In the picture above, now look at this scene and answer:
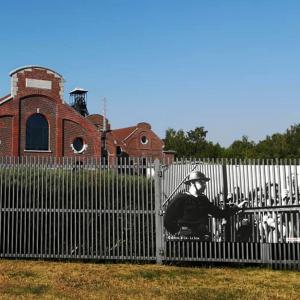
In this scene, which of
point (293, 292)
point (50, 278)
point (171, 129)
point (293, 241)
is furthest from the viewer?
point (171, 129)

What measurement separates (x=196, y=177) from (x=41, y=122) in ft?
107

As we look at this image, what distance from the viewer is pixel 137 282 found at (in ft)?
29.8

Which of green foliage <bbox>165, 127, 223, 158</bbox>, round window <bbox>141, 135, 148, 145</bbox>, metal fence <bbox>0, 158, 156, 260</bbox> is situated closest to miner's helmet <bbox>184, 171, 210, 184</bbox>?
metal fence <bbox>0, 158, 156, 260</bbox>

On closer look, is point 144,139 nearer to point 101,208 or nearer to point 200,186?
point 101,208

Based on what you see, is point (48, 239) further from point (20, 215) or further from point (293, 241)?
point (293, 241)

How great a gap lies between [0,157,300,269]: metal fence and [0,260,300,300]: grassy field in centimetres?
38

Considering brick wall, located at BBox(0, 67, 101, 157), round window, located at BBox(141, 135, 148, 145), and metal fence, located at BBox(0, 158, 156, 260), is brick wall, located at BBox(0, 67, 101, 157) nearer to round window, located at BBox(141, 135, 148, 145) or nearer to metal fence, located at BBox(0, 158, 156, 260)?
round window, located at BBox(141, 135, 148, 145)

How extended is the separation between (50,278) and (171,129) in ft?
223

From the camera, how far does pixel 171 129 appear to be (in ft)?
253

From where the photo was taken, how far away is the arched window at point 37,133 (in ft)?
135

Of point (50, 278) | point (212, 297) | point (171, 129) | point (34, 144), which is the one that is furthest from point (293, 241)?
point (171, 129)

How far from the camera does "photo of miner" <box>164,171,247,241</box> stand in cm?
1095

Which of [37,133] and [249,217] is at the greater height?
[37,133]

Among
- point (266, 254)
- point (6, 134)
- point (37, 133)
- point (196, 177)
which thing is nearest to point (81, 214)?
point (196, 177)
